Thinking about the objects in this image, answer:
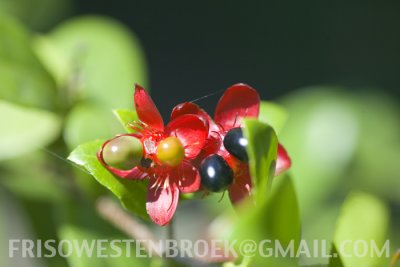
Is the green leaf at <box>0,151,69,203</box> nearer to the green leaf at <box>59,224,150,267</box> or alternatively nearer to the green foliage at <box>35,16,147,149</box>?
Result: the green foliage at <box>35,16,147,149</box>

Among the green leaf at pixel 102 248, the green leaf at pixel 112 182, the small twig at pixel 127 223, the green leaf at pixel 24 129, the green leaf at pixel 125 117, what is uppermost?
the green leaf at pixel 125 117

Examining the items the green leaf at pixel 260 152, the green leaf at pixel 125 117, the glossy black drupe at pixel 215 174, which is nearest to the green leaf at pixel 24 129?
the green leaf at pixel 125 117

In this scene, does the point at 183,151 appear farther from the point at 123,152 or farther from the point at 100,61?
the point at 100,61

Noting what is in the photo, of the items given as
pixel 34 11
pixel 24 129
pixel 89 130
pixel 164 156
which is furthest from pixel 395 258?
pixel 34 11

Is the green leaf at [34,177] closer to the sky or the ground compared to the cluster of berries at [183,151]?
closer to the ground

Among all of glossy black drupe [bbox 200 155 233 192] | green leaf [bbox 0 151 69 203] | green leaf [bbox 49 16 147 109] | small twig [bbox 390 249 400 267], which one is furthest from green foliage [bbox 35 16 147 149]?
small twig [bbox 390 249 400 267]

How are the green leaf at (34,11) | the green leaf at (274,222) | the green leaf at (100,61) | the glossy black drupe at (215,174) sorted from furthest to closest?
1. the green leaf at (34,11)
2. the green leaf at (100,61)
3. the glossy black drupe at (215,174)
4. the green leaf at (274,222)

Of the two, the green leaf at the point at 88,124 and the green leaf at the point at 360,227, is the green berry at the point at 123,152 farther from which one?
the green leaf at the point at 88,124

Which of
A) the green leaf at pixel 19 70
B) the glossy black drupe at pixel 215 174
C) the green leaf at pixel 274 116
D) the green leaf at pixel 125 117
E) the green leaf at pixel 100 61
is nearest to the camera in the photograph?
the glossy black drupe at pixel 215 174
